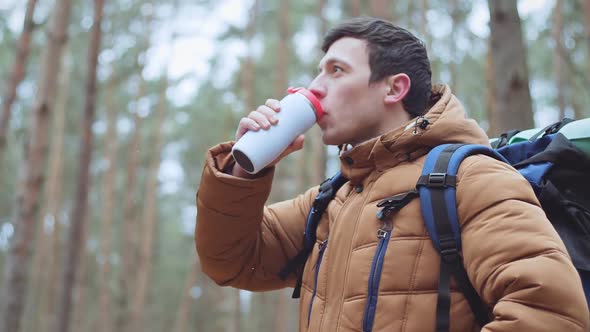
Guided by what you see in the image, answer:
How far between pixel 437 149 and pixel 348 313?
1.79 feet

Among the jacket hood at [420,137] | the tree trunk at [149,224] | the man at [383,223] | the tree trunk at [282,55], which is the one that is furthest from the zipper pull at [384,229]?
the tree trunk at [149,224]

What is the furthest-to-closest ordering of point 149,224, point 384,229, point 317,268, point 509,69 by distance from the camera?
point 149,224 → point 509,69 → point 317,268 → point 384,229

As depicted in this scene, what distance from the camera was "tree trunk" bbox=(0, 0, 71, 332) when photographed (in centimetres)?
665

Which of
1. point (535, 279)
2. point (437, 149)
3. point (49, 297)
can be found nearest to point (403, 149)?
point (437, 149)

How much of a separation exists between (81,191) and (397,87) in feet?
21.6

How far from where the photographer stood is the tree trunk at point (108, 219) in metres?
16.9

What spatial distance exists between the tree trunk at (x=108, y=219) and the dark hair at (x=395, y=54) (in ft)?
49.4

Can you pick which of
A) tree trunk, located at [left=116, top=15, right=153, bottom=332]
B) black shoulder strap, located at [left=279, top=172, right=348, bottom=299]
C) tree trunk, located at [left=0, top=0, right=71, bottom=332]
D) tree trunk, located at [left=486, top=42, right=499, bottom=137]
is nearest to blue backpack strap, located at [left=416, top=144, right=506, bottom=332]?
black shoulder strap, located at [left=279, top=172, right=348, bottom=299]

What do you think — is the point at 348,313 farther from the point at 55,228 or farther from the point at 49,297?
the point at 49,297

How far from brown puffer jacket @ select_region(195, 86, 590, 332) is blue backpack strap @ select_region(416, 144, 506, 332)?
22 millimetres

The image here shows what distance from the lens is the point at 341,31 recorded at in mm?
2189

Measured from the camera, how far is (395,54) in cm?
212

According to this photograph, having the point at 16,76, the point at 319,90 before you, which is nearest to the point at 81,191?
the point at 16,76

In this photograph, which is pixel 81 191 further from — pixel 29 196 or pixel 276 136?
pixel 276 136
